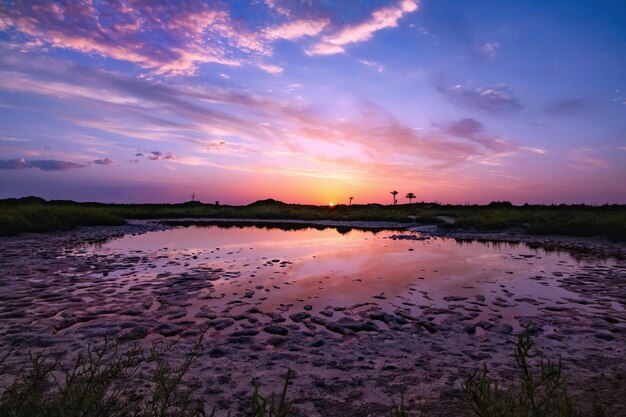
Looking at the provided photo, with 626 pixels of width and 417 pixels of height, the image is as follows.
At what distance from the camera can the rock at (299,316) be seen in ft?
28.9

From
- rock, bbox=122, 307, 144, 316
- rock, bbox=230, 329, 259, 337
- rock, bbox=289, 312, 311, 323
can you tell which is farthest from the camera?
rock, bbox=122, 307, 144, 316

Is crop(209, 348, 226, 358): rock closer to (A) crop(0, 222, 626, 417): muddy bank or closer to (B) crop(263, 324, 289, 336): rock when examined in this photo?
(A) crop(0, 222, 626, 417): muddy bank

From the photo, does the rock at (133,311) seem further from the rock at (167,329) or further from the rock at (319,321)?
the rock at (319,321)

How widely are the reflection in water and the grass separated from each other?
3.68 metres

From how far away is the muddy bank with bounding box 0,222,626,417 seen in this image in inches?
222

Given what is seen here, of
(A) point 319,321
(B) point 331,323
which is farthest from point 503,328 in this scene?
(A) point 319,321

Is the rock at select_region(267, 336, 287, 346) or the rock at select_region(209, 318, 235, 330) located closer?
the rock at select_region(267, 336, 287, 346)

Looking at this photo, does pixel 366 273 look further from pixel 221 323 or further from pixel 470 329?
pixel 221 323

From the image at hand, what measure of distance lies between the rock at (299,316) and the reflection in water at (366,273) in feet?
2.35

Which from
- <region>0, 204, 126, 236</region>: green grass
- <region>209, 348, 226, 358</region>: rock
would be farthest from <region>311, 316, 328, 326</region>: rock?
<region>0, 204, 126, 236</region>: green grass

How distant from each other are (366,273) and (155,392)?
11418mm

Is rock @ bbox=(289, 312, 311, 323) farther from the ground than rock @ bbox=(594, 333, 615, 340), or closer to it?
closer to it

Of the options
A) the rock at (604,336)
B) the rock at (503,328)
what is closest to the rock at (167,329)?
the rock at (503,328)

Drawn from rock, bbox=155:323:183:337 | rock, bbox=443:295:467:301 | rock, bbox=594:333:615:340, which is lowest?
rock, bbox=155:323:183:337
